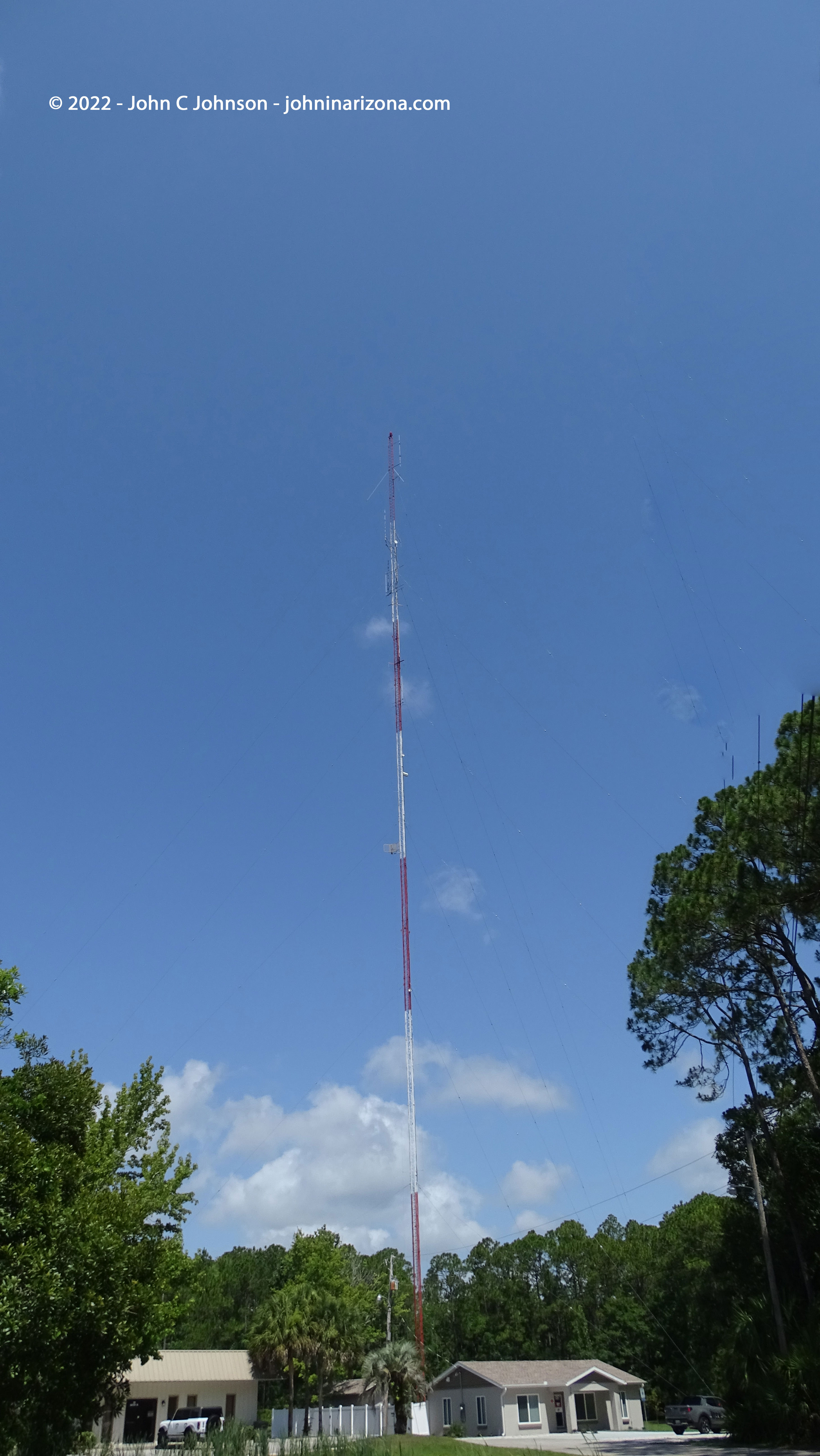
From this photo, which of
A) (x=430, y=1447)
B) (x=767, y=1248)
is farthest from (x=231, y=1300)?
(x=430, y=1447)

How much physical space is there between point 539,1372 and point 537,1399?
1.43 metres

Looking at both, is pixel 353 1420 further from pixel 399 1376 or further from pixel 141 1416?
pixel 141 1416

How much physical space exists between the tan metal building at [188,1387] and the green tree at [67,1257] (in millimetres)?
31014

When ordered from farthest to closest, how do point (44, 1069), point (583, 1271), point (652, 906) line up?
point (583, 1271)
point (652, 906)
point (44, 1069)

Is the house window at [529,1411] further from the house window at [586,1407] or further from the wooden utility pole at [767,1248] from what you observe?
the wooden utility pole at [767,1248]

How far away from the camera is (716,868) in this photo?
23.6 meters

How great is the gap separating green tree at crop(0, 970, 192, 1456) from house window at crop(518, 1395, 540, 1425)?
124 feet

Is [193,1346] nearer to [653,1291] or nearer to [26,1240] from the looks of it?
[653,1291]

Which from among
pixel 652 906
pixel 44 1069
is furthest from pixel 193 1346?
pixel 44 1069

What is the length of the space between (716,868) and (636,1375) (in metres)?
54.4

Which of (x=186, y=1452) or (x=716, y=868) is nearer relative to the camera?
(x=186, y=1452)

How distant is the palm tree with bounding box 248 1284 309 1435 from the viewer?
1497 inches

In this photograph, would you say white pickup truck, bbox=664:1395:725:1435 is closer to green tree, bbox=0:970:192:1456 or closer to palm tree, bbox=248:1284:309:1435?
palm tree, bbox=248:1284:309:1435

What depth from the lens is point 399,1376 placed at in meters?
33.1
